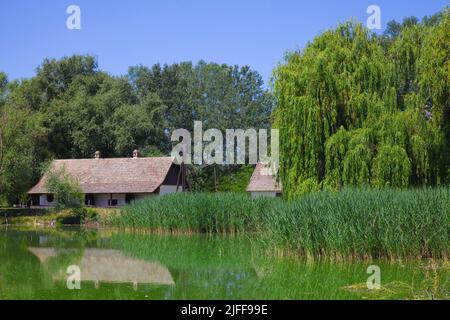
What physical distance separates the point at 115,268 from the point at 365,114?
35.9 feet

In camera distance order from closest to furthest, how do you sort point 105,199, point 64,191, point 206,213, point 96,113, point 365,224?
point 365,224 → point 206,213 → point 64,191 → point 105,199 → point 96,113

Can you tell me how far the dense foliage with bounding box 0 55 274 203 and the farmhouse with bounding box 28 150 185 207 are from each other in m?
2.81

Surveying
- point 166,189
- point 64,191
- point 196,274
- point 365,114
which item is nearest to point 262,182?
point 166,189

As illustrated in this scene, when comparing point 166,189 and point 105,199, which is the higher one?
point 166,189

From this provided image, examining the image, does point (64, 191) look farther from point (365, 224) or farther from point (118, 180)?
point (365, 224)

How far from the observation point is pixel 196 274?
16531 millimetres

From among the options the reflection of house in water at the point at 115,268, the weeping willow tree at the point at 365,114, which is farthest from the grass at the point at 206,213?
the reflection of house in water at the point at 115,268

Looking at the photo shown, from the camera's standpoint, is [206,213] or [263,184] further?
[263,184]

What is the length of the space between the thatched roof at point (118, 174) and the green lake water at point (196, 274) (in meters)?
18.5

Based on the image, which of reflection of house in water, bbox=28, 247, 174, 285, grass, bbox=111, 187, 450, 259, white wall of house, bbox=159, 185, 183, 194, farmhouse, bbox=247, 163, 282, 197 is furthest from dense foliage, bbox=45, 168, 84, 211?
grass, bbox=111, 187, 450, 259

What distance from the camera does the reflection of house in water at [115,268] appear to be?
15.7m

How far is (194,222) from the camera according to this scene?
2848 cm

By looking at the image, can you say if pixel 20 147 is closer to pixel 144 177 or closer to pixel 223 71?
pixel 144 177

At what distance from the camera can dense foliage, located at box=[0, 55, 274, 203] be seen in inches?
1736
